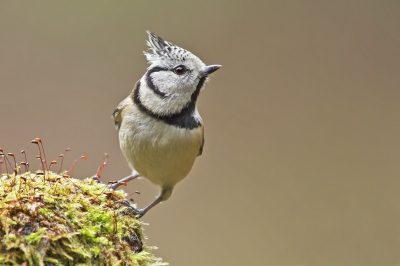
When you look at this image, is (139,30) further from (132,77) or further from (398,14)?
(398,14)

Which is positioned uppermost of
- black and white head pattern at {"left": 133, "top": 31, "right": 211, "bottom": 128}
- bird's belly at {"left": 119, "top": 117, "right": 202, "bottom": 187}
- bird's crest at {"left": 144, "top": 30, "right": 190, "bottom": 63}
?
bird's crest at {"left": 144, "top": 30, "right": 190, "bottom": 63}

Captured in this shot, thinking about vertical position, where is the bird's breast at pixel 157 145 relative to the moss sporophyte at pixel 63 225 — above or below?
above

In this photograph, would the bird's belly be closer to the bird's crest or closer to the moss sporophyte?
the bird's crest

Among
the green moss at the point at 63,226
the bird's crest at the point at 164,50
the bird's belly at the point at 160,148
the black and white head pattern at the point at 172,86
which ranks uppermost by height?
the bird's crest at the point at 164,50

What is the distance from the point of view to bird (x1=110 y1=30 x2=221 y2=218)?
190 centimetres

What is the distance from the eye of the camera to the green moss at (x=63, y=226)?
3.33 feet

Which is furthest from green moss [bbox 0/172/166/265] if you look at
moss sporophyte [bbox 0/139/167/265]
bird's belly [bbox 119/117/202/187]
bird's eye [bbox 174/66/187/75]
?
bird's eye [bbox 174/66/187/75]

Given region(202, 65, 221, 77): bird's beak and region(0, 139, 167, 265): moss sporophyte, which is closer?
region(0, 139, 167, 265): moss sporophyte

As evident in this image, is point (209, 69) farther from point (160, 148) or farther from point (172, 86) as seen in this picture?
point (160, 148)

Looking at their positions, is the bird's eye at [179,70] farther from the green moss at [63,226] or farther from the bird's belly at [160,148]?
the green moss at [63,226]

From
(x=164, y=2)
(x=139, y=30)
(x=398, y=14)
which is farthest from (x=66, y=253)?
(x=398, y=14)

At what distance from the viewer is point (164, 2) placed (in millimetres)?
3943

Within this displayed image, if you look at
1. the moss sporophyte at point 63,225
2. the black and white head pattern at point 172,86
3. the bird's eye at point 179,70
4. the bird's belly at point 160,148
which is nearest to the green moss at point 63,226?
the moss sporophyte at point 63,225

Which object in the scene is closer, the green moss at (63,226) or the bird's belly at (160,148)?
the green moss at (63,226)
